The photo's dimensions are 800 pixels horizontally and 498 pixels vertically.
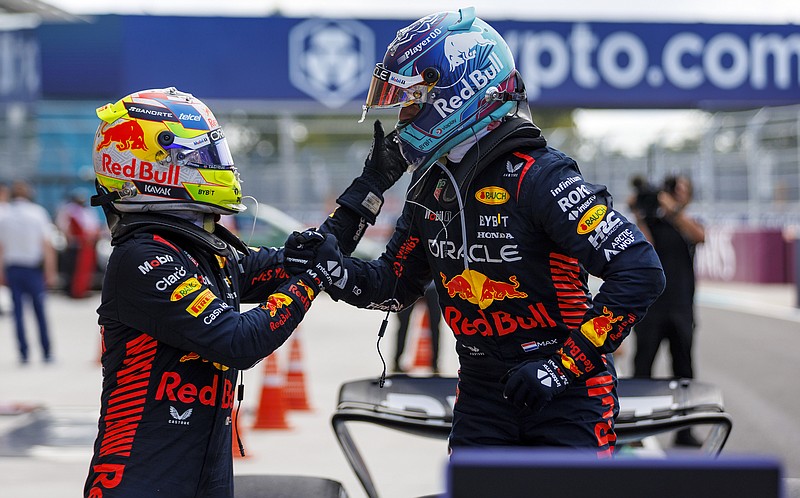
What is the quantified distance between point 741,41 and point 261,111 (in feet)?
28.9

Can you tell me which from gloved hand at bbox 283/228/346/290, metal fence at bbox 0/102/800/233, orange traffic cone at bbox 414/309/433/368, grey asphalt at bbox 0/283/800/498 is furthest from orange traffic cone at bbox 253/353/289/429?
metal fence at bbox 0/102/800/233

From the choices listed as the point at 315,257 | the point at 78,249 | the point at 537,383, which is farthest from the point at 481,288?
the point at 78,249

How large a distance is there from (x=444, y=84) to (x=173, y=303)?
105cm

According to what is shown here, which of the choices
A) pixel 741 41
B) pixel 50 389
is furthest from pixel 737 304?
pixel 50 389

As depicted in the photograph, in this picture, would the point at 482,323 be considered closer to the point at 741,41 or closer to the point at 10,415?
the point at 10,415

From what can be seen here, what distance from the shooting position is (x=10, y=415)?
26.9 feet

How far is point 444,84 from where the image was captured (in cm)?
321

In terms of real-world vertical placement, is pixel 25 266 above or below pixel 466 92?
below

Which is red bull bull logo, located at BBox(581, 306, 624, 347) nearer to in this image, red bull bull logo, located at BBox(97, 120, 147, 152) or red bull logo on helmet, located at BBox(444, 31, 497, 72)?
red bull logo on helmet, located at BBox(444, 31, 497, 72)

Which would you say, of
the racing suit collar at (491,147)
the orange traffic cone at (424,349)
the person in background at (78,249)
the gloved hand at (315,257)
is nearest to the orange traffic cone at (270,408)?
the orange traffic cone at (424,349)

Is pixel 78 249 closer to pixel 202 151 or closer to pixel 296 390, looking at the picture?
pixel 296 390

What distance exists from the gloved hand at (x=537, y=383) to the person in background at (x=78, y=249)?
53.8 feet

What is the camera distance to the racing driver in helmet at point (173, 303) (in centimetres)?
285

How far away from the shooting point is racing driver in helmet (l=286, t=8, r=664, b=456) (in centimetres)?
291
